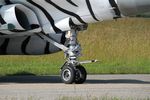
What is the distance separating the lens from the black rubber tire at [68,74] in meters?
16.4

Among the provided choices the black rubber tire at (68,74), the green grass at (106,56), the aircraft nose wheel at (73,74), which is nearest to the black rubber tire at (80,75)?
the aircraft nose wheel at (73,74)

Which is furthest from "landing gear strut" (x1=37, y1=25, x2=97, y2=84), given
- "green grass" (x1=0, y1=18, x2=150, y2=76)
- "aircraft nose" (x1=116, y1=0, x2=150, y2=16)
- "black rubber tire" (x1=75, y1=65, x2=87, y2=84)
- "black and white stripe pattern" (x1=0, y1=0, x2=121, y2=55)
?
"green grass" (x1=0, y1=18, x2=150, y2=76)

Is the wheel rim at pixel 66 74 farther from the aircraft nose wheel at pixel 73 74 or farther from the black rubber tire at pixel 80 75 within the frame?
the black rubber tire at pixel 80 75

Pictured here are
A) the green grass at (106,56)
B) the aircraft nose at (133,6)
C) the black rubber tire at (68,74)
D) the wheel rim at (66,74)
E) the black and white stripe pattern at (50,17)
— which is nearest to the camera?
the aircraft nose at (133,6)

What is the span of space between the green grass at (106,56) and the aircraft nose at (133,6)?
7.77 meters

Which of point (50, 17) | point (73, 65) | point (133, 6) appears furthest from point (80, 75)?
point (133, 6)

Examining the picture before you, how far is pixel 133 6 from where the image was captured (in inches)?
615

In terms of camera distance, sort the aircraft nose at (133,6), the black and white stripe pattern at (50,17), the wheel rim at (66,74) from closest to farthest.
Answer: the aircraft nose at (133,6), the black and white stripe pattern at (50,17), the wheel rim at (66,74)

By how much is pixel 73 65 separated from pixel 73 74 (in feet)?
0.95

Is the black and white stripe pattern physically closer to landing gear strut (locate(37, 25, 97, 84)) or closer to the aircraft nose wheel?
landing gear strut (locate(37, 25, 97, 84))

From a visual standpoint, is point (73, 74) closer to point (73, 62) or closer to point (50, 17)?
point (73, 62)

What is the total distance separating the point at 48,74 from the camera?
898 inches

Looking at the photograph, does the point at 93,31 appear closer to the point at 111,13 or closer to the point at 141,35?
the point at 141,35

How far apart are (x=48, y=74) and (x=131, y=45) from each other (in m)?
11.2
